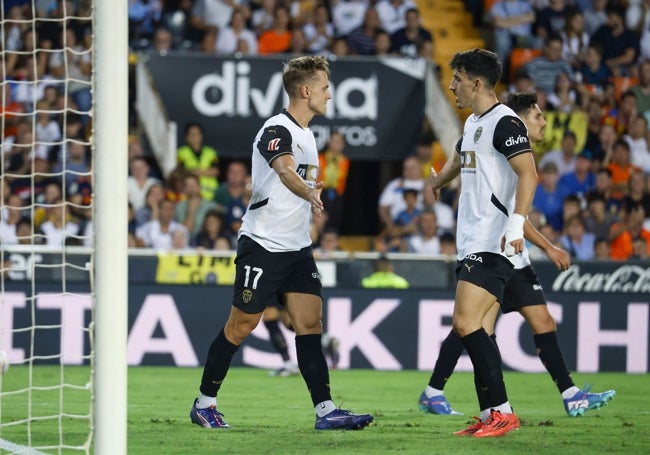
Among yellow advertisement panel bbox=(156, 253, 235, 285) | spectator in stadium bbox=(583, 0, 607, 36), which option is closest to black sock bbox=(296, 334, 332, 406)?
yellow advertisement panel bbox=(156, 253, 235, 285)

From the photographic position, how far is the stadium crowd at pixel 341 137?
14.6 meters

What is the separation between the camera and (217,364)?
7.50 meters

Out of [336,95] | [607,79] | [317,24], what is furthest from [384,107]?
[607,79]

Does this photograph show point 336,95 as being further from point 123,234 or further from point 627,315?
point 123,234

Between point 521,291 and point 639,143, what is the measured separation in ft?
30.0

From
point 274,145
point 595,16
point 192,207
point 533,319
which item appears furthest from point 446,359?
point 595,16

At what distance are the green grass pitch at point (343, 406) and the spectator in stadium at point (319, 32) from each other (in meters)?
5.77

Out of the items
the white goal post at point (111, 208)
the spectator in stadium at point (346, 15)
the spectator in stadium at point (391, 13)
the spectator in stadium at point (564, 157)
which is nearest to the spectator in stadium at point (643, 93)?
the spectator in stadium at point (564, 157)

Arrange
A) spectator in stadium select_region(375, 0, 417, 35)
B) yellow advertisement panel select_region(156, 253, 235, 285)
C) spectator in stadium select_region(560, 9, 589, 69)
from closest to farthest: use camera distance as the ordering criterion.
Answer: yellow advertisement panel select_region(156, 253, 235, 285) < spectator in stadium select_region(375, 0, 417, 35) < spectator in stadium select_region(560, 9, 589, 69)

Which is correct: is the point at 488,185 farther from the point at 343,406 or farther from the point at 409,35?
the point at 409,35

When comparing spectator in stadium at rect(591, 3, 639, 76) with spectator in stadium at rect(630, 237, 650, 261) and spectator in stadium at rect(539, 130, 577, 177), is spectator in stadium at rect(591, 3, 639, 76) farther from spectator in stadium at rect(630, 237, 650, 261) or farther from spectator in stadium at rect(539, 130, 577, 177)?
spectator in stadium at rect(630, 237, 650, 261)

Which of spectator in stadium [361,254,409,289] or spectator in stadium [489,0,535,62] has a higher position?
spectator in stadium [489,0,535,62]

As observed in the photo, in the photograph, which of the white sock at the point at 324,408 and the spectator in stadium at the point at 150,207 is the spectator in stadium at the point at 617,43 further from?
the white sock at the point at 324,408

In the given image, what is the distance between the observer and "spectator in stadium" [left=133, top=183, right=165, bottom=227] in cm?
1458
